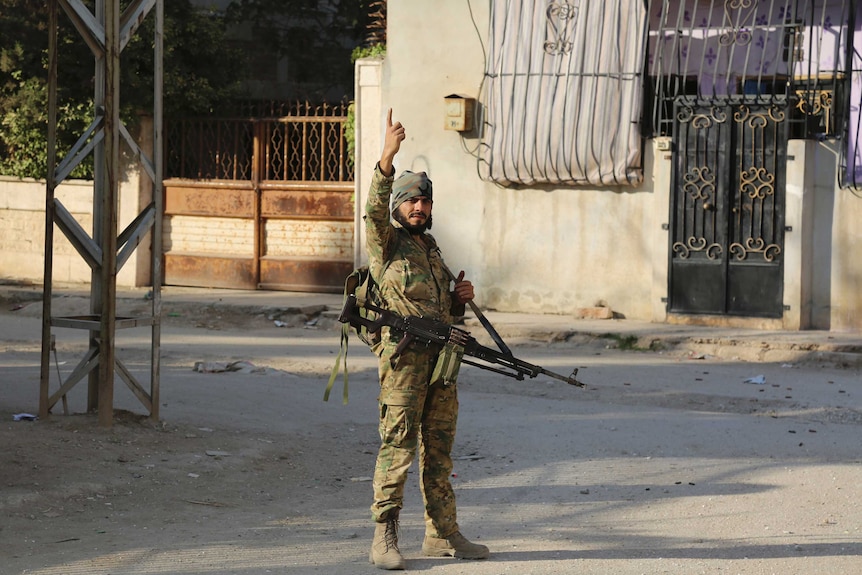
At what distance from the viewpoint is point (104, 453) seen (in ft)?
23.7

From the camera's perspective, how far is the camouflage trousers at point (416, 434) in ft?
17.4

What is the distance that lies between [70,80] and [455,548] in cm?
1146

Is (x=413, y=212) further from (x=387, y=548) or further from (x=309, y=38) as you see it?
(x=309, y=38)

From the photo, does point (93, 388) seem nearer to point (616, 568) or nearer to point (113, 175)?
point (113, 175)

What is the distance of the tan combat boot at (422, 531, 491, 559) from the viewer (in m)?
5.42

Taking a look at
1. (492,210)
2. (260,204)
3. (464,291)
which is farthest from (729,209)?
(464,291)

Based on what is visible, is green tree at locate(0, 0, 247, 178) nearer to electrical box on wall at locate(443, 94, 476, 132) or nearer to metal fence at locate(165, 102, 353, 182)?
metal fence at locate(165, 102, 353, 182)

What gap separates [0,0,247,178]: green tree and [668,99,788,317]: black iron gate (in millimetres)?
5781

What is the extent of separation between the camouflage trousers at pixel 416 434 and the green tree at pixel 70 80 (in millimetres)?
10331

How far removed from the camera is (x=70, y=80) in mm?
15438

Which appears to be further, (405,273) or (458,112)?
(458,112)

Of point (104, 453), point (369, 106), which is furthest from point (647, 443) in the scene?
point (369, 106)

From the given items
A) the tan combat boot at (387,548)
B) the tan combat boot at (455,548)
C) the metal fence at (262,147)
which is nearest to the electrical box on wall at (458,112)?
the metal fence at (262,147)

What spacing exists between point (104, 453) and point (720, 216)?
720 cm
